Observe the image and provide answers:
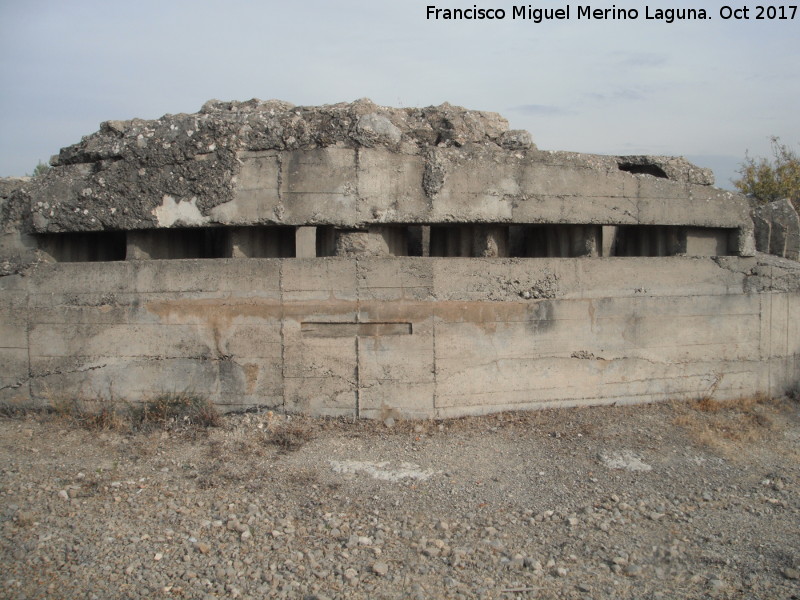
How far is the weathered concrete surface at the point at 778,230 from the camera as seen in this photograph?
691cm

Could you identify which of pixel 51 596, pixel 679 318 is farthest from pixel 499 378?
pixel 51 596

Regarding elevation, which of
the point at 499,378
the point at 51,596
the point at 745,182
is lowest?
the point at 51,596

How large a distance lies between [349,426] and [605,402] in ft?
8.16

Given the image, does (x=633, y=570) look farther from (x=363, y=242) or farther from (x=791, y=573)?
(x=363, y=242)

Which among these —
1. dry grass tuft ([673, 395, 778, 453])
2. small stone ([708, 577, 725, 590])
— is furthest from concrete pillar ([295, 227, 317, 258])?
small stone ([708, 577, 725, 590])

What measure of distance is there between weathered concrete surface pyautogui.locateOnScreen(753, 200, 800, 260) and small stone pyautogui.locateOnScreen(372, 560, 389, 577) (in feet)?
19.6

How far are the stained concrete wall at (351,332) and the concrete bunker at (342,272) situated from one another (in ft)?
0.06

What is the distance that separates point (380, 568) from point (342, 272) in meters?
2.73

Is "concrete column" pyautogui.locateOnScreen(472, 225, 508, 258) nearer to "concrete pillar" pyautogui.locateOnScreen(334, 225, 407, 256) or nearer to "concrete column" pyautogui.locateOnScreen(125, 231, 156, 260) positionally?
"concrete pillar" pyautogui.locateOnScreen(334, 225, 407, 256)

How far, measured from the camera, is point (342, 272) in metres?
5.37

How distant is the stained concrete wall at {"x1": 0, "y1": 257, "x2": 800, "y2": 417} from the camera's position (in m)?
5.38

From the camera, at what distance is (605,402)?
19.1 ft

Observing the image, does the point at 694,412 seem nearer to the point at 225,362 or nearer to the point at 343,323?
the point at 343,323

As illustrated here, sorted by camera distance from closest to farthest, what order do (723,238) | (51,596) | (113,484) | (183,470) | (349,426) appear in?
(51,596), (113,484), (183,470), (349,426), (723,238)
